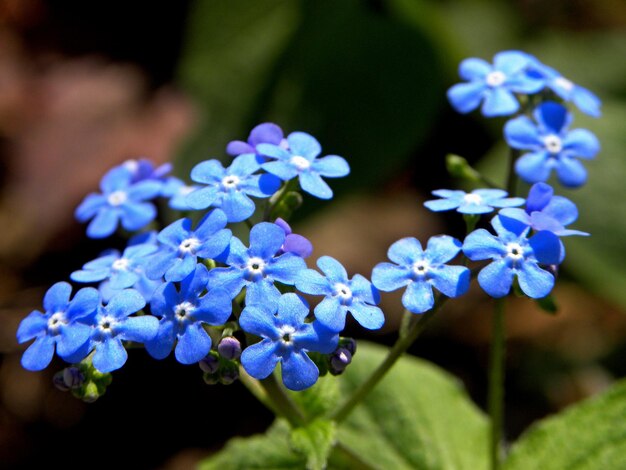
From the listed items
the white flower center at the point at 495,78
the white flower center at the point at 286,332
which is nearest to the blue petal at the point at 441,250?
the white flower center at the point at 286,332

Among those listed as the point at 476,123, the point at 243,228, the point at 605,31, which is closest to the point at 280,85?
the point at 243,228

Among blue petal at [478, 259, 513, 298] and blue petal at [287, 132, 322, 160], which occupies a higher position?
blue petal at [478, 259, 513, 298]

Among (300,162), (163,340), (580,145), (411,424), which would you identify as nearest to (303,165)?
(300,162)

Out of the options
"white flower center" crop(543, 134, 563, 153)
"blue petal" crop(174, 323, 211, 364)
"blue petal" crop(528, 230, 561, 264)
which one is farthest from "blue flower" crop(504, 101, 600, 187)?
"blue petal" crop(174, 323, 211, 364)

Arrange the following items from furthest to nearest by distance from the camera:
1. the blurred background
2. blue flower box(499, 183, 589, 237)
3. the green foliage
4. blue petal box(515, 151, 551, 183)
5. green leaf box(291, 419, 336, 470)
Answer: the blurred background < the green foliage < blue petal box(515, 151, 551, 183) < green leaf box(291, 419, 336, 470) < blue flower box(499, 183, 589, 237)

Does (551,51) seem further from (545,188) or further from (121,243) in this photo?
(545,188)

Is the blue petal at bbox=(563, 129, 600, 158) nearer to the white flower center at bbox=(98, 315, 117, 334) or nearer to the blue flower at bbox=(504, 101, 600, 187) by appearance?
the blue flower at bbox=(504, 101, 600, 187)

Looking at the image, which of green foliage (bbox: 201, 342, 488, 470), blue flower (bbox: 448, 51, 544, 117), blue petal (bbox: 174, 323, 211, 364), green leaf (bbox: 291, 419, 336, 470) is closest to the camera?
blue petal (bbox: 174, 323, 211, 364)

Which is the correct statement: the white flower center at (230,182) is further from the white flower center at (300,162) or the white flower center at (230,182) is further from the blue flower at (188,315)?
the blue flower at (188,315)
